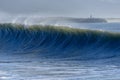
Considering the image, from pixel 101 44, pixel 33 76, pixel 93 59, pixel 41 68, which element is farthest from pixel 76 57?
pixel 33 76

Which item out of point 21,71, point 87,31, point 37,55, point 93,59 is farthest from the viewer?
point 87,31

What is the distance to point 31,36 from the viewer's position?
4225 cm

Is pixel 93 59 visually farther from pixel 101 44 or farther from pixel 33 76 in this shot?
pixel 33 76

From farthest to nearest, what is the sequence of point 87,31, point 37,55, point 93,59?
point 87,31, point 37,55, point 93,59

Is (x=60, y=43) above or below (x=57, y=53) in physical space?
above

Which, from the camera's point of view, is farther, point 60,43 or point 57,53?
point 60,43

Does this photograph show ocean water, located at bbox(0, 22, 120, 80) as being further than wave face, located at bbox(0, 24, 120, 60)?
No

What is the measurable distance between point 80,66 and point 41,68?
1.91 meters

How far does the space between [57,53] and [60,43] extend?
3.57 metres

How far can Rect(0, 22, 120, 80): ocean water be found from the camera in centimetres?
2264

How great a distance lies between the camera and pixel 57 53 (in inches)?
1300

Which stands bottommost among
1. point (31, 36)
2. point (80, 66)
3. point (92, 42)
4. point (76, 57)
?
point (80, 66)

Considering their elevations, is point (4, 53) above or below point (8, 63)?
above

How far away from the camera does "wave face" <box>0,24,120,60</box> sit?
31.9 metres
